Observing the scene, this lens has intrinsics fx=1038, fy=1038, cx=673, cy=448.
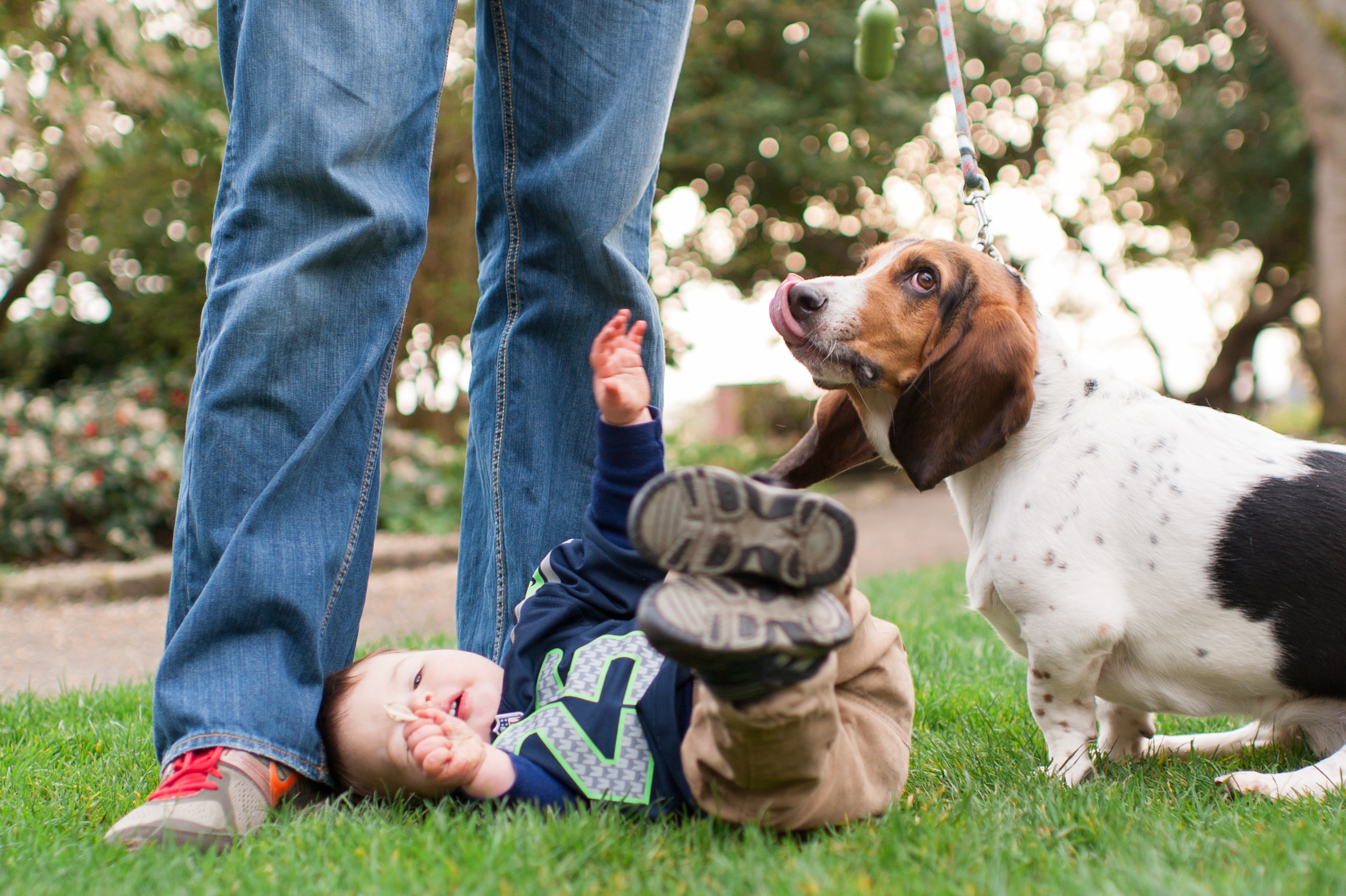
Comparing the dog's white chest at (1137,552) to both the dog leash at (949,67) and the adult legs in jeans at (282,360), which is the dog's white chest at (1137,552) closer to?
the dog leash at (949,67)

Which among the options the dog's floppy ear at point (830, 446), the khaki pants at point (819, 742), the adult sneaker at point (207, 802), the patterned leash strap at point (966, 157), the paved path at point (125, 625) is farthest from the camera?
the paved path at point (125, 625)

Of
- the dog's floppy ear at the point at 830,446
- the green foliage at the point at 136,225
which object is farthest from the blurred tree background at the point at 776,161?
the dog's floppy ear at the point at 830,446

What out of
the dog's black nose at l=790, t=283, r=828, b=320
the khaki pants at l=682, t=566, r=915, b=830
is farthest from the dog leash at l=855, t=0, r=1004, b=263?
the khaki pants at l=682, t=566, r=915, b=830

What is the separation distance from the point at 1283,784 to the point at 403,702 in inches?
66.3

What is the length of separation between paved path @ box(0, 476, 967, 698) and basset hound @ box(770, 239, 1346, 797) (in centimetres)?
257

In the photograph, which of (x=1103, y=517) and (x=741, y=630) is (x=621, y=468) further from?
(x=1103, y=517)

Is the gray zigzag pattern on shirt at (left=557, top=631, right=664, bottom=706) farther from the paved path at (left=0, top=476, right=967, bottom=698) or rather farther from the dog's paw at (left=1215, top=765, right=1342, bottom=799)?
the paved path at (left=0, top=476, right=967, bottom=698)

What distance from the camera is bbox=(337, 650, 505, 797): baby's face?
1886 mm

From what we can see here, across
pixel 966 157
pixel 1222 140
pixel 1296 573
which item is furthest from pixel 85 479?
pixel 1222 140

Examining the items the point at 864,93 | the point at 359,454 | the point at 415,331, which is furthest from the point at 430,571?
the point at 864,93

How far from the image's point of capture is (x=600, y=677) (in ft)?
6.20

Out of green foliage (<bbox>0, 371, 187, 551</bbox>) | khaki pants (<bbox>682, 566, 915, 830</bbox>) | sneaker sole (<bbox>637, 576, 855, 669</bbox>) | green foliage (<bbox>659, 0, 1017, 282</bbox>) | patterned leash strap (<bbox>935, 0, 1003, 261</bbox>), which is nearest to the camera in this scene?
sneaker sole (<bbox>637, 576, 855, 669</bbox>)

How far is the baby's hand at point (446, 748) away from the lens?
1701 millimetres

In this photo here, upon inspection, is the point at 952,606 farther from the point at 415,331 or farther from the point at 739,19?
the point at 739,19
